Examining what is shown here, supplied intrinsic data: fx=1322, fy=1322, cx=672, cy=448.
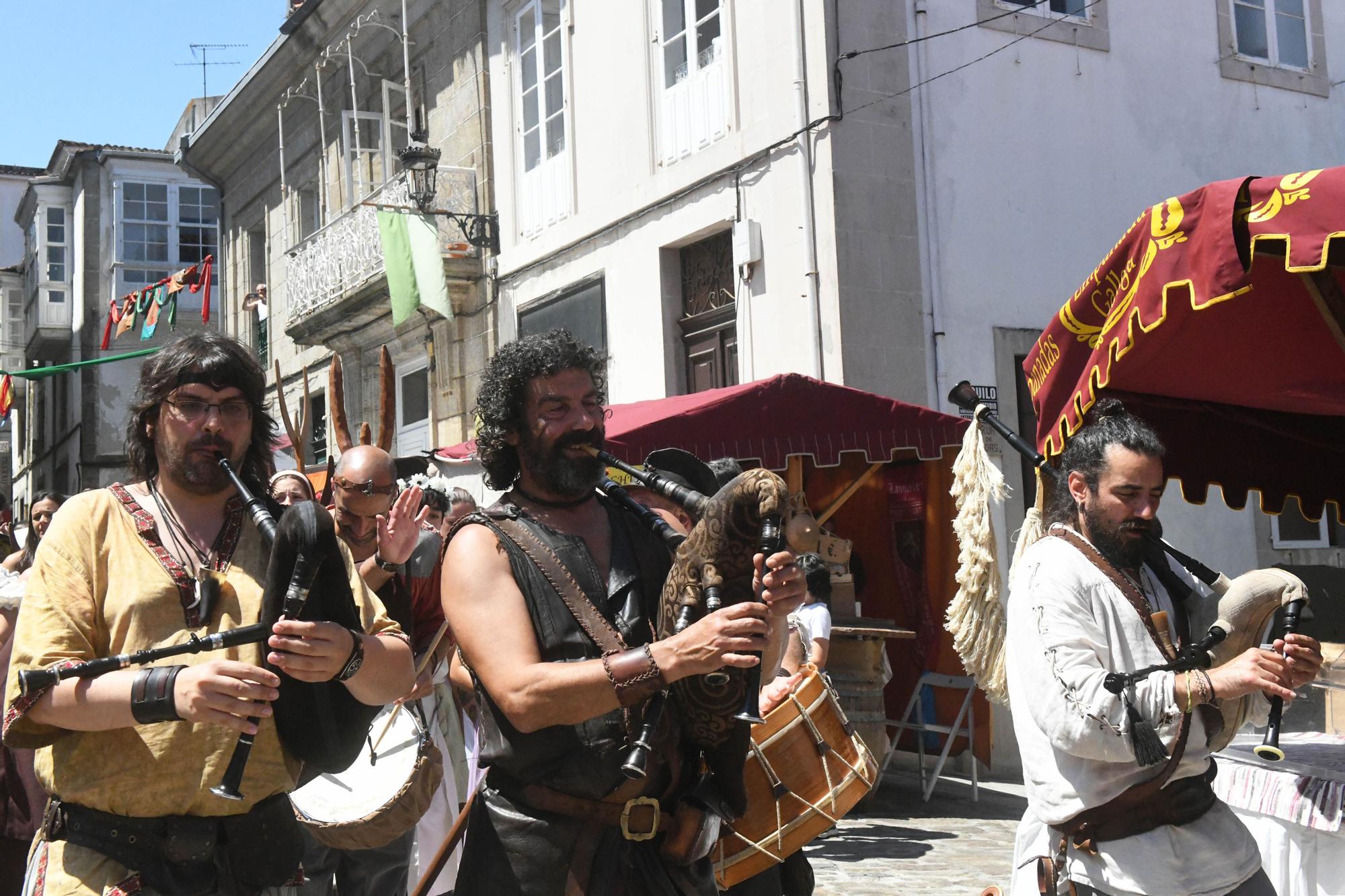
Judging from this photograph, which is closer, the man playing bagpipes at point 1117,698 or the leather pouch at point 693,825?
the leather pouch at point 693,825

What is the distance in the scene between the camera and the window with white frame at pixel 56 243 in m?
33.1

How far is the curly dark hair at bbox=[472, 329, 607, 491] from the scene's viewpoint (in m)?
2.92

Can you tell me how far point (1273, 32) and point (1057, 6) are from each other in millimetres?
2648

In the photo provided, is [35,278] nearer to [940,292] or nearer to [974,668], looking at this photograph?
[940,292]

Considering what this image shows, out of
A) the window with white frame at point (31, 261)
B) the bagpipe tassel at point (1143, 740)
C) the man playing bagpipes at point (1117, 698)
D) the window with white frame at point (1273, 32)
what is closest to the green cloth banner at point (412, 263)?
the window with white frame at point (1273, 32)

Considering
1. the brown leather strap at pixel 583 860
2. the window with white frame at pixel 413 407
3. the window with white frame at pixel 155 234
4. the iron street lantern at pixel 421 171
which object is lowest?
the brown leather strap at pixel 583 860

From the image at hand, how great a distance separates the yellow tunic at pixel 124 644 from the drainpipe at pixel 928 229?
8110 millimetres

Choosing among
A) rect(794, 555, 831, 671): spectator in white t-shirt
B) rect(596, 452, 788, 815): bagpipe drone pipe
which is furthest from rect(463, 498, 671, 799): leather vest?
rect(794, 555, 831, 671): spectator in white t-shirt

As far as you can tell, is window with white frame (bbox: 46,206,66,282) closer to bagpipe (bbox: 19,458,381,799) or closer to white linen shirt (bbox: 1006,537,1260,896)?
bagpipe (bbox: 19,458,381,799)

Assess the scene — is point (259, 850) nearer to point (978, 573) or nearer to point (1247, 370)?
point (1247, 370)

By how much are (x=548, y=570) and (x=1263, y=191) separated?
2.04 meters

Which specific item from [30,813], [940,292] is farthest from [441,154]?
[30,813]

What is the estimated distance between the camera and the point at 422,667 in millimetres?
5035

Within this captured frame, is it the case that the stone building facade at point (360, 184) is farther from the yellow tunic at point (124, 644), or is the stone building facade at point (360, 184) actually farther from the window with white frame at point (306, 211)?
the yellow tunic at point (124, 644)
